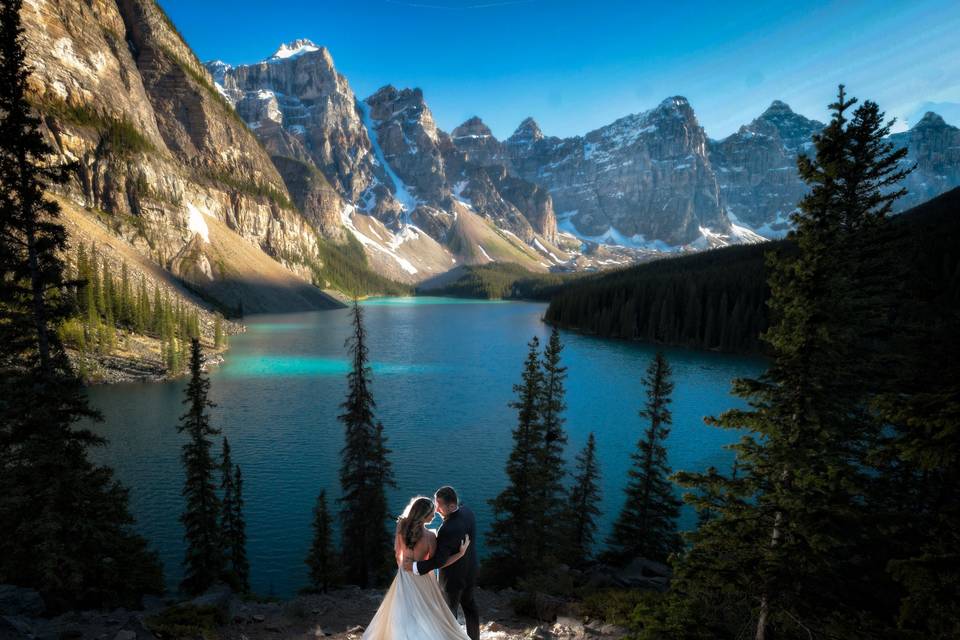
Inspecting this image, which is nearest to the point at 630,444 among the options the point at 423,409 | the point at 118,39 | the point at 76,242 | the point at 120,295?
the point at 423,409

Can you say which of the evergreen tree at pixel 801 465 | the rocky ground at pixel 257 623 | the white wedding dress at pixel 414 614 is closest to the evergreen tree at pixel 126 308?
the rocky ground at pixel 257 623

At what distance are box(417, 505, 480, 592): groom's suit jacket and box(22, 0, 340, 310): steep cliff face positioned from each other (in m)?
123

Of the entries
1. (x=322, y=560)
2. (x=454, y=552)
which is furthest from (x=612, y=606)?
(x=322, y=560)

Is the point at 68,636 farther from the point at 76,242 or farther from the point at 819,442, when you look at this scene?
the point at 76,242

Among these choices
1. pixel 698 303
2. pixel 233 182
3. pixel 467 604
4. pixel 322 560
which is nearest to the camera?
Answer: pixel 467 604

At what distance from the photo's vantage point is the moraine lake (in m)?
26.7

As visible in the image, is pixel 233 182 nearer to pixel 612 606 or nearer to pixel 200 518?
pixel 200 518

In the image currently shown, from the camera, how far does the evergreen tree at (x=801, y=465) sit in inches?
235

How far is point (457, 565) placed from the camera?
743cm

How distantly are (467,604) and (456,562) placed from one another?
0.90 metres

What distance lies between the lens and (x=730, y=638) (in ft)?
20.9

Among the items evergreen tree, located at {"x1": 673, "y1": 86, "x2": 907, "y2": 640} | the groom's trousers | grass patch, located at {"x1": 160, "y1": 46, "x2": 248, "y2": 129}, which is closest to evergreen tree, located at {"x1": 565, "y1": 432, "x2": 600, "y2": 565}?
the groom's trousers

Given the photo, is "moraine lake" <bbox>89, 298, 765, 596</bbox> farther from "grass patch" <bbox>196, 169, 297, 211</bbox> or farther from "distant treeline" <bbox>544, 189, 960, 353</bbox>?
"grass patch" <bbox>196, 169, 297, 211</bbox>

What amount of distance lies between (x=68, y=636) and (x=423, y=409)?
38.8 meters
